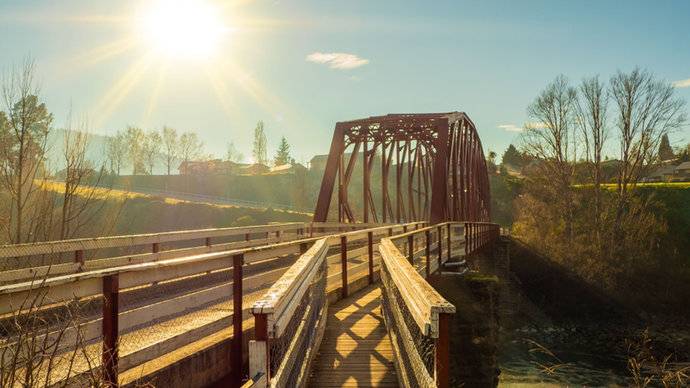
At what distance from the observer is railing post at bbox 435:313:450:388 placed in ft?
10.3

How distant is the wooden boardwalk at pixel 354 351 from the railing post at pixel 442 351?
307 centimetres

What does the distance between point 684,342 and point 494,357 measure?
2889 centimetres

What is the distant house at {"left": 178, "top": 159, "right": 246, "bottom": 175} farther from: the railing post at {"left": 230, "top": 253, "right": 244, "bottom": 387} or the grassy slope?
the railing post at {"left": 230, "top": 253, "right": 244, "bottom": 387}

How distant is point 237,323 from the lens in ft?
18.9

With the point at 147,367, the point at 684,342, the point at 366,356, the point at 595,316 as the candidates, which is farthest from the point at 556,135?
the point at 147,367

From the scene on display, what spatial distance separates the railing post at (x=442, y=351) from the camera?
3.14 metres

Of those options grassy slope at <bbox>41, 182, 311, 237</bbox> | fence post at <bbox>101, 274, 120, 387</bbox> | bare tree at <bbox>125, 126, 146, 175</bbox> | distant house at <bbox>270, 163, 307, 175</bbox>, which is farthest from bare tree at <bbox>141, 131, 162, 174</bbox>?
fence post at <bbox>101, 274, 120, 387</bbox>

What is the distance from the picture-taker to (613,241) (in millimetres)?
45344

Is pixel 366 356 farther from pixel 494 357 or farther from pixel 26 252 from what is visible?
pixel 26 252

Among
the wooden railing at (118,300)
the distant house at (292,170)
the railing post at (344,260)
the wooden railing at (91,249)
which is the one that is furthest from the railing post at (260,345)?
the distant house at (292,170)

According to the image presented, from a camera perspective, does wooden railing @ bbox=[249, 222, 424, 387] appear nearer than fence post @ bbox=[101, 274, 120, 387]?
Yes

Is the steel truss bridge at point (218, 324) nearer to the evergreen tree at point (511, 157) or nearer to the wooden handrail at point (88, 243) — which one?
the wooden handrail at point (88, 243)

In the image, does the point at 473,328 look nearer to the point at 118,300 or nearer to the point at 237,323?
the point at 237,323

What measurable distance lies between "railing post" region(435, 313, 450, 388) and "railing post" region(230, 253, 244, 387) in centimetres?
295
